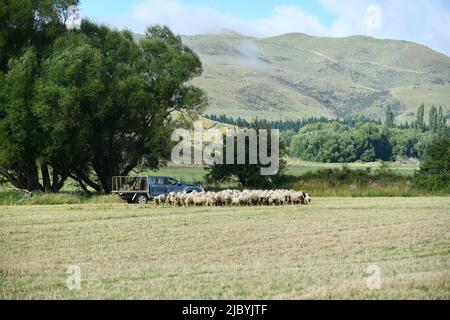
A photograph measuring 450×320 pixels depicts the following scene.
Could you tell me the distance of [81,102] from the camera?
41.4 meters

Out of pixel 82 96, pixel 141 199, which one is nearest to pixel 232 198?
pixel 141 199

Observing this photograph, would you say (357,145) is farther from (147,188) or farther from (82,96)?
(147,188)

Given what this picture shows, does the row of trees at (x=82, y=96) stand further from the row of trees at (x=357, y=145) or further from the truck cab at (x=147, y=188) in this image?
the row of trees at (x=357, y=145)

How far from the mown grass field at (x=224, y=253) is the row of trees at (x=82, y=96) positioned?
892cm

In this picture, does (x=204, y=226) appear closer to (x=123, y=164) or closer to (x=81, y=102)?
(x=81, y=102)

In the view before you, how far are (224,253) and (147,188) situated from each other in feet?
66.8

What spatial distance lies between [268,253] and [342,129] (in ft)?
499

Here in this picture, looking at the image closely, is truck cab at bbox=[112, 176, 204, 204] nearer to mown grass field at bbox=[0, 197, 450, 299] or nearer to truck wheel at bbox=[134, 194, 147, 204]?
truck wheel at bbox=[134, 194, 147, 204]

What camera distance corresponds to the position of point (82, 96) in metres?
40.1

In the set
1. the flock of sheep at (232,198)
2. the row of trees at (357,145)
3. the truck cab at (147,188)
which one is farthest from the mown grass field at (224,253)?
the row of trees at (357,145)

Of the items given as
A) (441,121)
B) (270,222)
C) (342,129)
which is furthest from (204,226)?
(441,121)

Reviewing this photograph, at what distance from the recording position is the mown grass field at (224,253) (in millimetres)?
12398

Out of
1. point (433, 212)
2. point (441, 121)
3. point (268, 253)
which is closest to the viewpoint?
point (268, 253)

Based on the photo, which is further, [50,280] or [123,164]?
[123,164]
